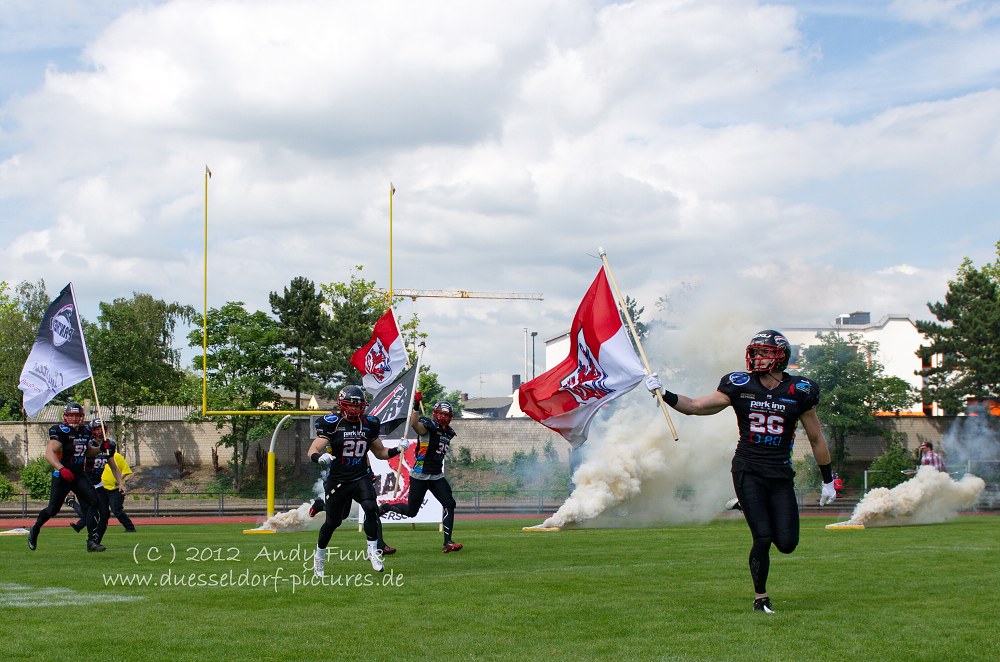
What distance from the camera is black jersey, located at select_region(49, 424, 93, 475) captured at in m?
15.5

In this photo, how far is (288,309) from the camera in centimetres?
6269

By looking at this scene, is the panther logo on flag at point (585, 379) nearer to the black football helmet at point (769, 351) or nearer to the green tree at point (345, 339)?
the black football helmet at point (769, 351)

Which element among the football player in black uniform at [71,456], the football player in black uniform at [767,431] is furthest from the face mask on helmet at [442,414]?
the football player in black uniform at [767,431]

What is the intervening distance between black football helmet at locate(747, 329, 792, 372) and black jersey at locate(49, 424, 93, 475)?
1090 centimetres

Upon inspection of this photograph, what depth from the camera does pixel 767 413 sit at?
902cm

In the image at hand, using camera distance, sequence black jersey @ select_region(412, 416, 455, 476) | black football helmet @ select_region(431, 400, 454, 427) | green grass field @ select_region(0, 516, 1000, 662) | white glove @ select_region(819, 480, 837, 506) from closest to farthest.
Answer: green grass field @ select_region(0, 516, 1000, 662)
white glove @ select_region(819, 480, 837, 506)
black jersey @ select_region(412, 416, 455, 476)
black football helmet @ select_region(431, 400, 454, 427)

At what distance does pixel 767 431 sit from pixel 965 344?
51.8 metres

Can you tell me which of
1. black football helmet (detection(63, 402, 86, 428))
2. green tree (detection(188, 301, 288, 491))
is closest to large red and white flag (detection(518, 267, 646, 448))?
black football helmet (detection(63, 402, 86, 428))

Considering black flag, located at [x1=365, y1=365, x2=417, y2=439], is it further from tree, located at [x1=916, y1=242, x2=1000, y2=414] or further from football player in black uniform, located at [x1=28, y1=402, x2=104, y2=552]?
tree, located at [x1=916, y1=242, x2=1000, y2=414]

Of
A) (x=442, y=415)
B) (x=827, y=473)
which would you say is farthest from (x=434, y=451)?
(x=827, y=473)

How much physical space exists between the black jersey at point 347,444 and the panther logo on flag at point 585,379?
3501 millimetres

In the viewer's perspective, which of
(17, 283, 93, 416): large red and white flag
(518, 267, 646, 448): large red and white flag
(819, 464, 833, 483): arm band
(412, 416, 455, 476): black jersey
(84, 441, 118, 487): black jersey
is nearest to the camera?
(819, 464, 833, 483): arm band

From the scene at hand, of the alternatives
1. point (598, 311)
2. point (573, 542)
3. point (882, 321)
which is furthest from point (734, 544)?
point (882, 321)

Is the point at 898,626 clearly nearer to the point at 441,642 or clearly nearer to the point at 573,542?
the point at 441,642
